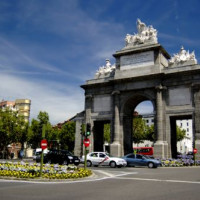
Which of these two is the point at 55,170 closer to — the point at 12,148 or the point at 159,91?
the point at 159,91

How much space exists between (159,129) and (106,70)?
1335 cm

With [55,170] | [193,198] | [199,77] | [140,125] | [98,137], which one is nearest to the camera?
[193,198]

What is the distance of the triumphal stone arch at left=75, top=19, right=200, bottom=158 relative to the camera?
33.2 meters

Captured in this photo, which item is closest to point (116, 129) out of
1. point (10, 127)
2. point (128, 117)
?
point (128, 117)

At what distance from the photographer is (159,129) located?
110ft

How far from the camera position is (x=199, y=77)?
3262 centimetres

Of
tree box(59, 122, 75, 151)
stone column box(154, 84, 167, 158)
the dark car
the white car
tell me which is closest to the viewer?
the white car

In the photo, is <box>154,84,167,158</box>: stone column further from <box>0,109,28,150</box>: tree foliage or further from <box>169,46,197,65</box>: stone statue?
<box>0,109,28,150</box>: tree foliage

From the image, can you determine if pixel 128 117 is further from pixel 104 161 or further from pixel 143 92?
pixel 104 161

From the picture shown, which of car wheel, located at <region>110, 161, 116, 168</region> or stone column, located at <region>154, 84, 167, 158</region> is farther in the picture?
stone column, located at <region>154, 84, 167, 158</region>

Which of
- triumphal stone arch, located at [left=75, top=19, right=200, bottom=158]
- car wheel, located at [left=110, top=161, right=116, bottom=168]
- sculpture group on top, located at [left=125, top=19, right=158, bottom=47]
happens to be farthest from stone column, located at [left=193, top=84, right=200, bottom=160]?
car wheel, located at [left=110, top=161, right=116, bottom=168]

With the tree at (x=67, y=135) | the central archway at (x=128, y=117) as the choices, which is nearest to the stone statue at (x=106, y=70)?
the central archway at (x=128, y=117)

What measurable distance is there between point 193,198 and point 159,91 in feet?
84.7

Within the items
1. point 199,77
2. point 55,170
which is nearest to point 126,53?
point 199,77
